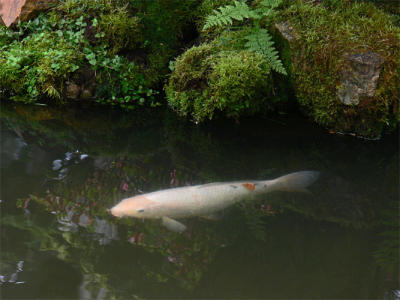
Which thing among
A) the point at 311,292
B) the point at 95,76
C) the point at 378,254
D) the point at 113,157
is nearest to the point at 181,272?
the point at 311,292

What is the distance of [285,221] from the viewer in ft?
10.5

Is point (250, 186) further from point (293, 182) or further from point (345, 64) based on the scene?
point (345, 64)

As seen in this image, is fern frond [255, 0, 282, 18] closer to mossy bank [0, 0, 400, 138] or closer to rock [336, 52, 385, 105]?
mossy bank [0, 0, 400, 138]

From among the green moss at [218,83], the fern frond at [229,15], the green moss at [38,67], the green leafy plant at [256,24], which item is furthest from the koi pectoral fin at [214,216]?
the green moss at [38,67]

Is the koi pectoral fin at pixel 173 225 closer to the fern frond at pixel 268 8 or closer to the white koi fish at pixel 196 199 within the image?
the white koi fish at pixel 196 199

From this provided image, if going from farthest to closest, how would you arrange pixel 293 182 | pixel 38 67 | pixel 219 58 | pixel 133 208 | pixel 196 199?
pixel 38 67 → pixel 219 58 → pixel 293 182 → pixel 196 199 → pixel 133 208

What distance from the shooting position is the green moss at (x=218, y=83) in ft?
16.9

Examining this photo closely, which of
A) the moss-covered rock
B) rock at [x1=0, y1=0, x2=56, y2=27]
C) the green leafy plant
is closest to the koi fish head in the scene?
the green leafy plant

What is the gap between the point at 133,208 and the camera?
10.7ft

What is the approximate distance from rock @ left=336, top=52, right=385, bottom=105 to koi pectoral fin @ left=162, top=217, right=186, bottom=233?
2922 mm

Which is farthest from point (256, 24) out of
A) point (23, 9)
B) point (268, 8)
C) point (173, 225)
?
point (23, 9)

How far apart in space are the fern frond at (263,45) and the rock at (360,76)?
80 cm

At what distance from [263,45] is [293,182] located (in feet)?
7.44

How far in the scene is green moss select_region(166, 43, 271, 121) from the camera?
16.9ft
